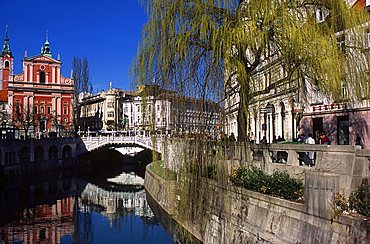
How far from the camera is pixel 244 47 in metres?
12.1

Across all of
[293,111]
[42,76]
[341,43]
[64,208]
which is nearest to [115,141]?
[42,76]

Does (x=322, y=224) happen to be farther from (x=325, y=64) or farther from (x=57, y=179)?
(x=57, y=179)

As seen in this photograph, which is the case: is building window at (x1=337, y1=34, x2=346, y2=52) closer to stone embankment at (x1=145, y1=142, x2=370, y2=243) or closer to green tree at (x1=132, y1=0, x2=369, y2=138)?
green tree at (x1=132, y1=0, x2=369, y2=138)

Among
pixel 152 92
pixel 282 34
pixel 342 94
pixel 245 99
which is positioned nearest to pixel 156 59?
pixel 152 92

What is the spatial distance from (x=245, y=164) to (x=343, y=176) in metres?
4.70

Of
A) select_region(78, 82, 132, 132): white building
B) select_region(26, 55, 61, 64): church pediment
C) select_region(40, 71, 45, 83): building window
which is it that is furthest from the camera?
select_region(78, 82, 132, 132): white building

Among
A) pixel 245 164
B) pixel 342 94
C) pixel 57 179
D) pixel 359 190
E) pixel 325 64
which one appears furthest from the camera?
pixel 57 179

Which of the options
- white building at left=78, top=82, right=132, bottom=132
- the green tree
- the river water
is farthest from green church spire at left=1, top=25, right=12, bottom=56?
the green tree

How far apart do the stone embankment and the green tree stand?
6.78 ft

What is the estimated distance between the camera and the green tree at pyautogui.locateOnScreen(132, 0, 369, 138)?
11.9 metres

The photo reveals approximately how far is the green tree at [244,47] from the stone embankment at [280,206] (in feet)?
6.78

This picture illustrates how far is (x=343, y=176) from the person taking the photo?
9805 millimetres

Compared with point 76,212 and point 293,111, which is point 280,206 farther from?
point 76,212

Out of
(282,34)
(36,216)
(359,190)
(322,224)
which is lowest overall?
(36,216)
